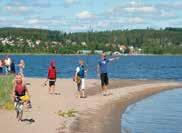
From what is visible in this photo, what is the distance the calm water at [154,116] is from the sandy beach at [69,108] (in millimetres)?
490

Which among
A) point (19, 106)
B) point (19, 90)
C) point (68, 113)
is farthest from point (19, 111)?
point (68, 113)

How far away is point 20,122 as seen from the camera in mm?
19266

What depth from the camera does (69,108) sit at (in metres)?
24.7

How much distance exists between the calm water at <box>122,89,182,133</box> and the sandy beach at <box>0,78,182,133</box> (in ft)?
1.61

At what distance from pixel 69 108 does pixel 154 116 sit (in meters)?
3.62

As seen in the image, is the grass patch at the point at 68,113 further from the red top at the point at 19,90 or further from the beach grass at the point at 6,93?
the red top at the point at 19,90

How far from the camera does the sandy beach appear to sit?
61.9 feet

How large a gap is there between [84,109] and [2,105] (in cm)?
369

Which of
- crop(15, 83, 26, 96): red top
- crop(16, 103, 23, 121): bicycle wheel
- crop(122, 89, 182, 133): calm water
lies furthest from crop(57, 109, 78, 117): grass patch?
crop(15, 83, 26, 96): red top

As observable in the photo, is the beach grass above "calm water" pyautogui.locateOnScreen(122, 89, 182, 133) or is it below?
above

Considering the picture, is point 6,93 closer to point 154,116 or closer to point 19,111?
point 19,111

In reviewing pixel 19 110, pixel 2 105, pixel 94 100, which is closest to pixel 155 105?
pixel 94 100

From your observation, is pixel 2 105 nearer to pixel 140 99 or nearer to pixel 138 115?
pixel 138 115

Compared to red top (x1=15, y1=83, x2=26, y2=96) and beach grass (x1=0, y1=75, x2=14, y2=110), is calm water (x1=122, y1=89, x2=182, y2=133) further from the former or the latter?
beach grass (x1=0, y1=75, x2=14, y2=110)
